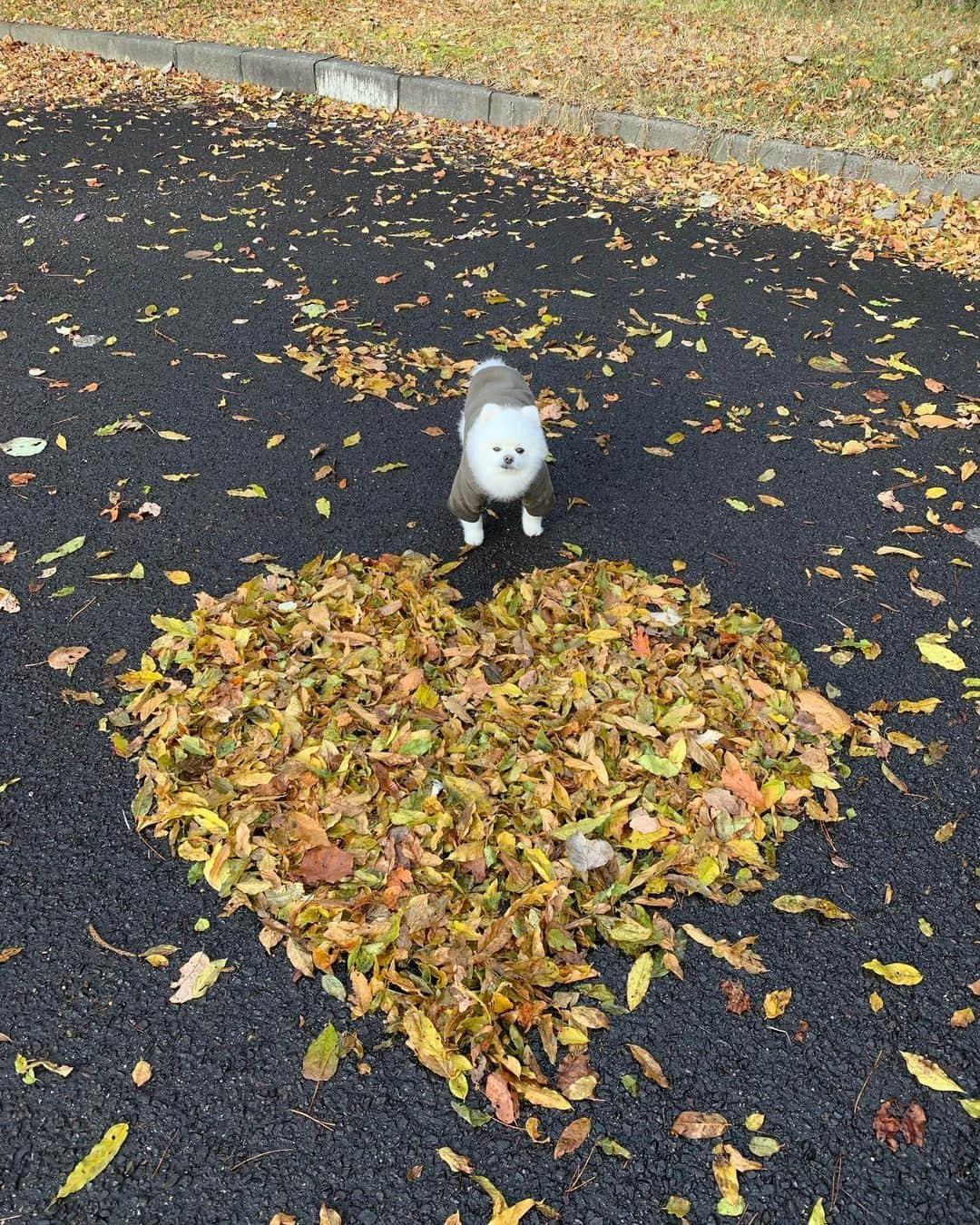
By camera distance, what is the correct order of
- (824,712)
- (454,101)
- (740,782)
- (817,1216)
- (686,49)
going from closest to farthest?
(817,1216) → (740,782) → (824,712) → (454,101) → (686,49)

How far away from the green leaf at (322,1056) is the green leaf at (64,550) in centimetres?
232

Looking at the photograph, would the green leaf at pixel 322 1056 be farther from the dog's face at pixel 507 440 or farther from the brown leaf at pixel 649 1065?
the dog's face at pixel 507 440

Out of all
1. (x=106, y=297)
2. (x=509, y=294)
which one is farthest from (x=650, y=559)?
(x=106, y=297)

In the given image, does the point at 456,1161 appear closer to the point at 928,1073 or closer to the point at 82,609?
the point at 928,1073

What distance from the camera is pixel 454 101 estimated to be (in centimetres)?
823

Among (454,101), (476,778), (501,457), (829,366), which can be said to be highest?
(454,101)

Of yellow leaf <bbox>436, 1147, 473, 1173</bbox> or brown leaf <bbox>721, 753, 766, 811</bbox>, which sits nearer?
yellow leaf <bbox>436, 1147, 473, 1173</bbox>

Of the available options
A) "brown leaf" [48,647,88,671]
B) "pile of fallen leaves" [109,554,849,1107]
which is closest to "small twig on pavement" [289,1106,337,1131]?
"pile of fallen leaves" [109,554,849,1107]

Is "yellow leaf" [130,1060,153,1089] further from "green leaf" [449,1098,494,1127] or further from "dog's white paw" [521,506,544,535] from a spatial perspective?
"dog's white paw" [521,506,544,535]

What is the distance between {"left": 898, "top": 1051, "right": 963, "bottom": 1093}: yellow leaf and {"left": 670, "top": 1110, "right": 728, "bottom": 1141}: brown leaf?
1.61 feet

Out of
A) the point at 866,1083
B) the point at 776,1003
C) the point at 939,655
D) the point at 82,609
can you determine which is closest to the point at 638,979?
the point at 776,1003

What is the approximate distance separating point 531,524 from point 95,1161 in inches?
101

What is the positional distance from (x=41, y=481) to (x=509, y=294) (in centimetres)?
306

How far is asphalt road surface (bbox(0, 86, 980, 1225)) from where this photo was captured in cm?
198
